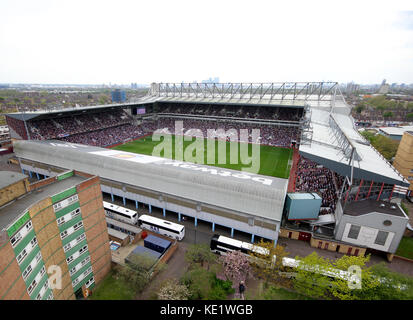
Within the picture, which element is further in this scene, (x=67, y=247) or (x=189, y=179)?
(x=189, y=179)

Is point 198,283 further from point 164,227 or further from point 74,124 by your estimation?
point 74,124

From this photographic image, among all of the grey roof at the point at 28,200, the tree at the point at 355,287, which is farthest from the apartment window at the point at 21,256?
the tree at the point at 355,287

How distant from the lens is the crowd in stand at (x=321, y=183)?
92.8 ft

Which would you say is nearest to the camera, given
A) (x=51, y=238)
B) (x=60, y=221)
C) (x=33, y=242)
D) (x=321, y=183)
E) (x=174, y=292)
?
(x=33, y=242)

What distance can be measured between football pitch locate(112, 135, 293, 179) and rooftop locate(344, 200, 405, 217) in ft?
54.1

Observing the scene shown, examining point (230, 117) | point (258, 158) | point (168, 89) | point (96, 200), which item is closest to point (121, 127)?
point (168, 89)

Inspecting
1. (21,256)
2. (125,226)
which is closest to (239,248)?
(125,226)

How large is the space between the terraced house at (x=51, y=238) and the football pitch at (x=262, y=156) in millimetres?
27610

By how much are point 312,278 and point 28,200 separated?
70.1 feet

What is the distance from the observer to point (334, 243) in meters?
22.2

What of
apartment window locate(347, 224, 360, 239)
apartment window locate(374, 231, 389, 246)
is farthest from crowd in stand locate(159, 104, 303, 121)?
A: apartment window locate(374, 231, 389, 246)

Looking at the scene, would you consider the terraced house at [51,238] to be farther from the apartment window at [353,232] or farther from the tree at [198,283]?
the apartment window at [353,232]

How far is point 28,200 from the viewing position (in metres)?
15.3

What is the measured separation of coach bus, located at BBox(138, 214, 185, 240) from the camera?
2339cm
